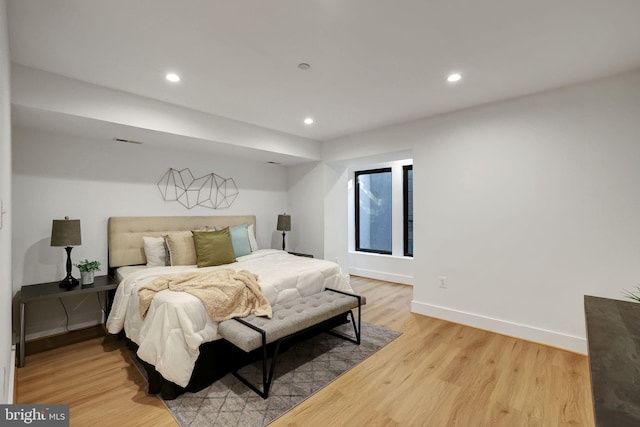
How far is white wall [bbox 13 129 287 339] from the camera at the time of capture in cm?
287

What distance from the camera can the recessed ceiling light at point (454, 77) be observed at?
2.48 metres

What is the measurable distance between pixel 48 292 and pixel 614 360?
12.3 ft

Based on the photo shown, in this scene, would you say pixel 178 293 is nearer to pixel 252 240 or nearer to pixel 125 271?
pixel 125 271

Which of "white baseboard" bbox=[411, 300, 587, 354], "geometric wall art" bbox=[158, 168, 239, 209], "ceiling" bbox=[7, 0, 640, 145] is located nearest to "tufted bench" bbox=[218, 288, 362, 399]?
"white baseboard" bbox=[411, 300, 587, 354]

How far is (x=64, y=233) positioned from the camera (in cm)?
274

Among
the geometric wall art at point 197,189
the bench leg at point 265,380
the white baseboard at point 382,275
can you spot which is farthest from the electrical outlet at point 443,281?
the geometric wall art at point 197,189

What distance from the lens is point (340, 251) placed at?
511cm

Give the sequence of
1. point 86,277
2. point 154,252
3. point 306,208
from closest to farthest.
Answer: point 86,277, point 154,252, point 306,208

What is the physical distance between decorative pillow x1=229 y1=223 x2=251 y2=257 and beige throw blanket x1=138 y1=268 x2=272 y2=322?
1.23 m

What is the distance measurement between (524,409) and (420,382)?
655 millimetres

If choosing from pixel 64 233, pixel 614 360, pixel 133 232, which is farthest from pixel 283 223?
pixel 614 360

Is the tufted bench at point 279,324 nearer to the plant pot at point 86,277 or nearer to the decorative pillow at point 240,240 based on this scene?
the decorative pillow at point 240,240

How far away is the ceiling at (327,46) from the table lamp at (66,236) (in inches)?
52.0

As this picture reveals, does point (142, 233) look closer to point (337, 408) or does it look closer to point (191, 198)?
point (191, 198)
